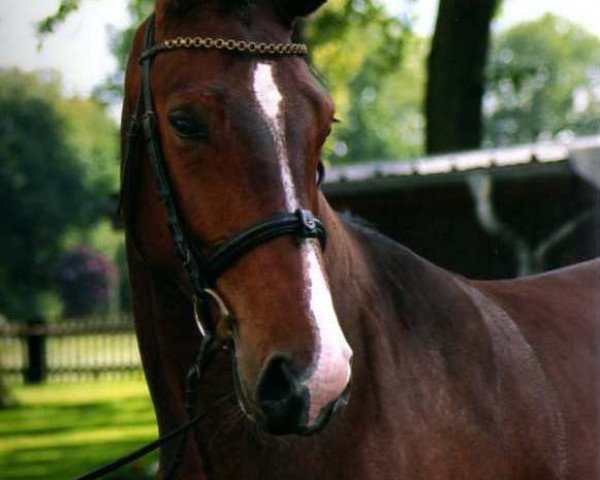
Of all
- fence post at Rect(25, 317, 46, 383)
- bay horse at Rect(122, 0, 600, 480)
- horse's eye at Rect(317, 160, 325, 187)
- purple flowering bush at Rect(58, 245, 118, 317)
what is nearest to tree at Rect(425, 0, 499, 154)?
bay horse at Rect(122, 0, 600, 480)

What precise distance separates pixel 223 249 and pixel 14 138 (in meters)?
37.8

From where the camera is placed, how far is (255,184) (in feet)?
8.97

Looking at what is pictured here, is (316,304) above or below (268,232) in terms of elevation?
below

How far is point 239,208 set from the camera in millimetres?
2742

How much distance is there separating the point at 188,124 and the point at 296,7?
44 cm

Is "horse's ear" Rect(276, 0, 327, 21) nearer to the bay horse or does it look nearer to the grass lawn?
the bay horse

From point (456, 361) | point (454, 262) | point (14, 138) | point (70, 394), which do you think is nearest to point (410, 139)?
point (14, 138)

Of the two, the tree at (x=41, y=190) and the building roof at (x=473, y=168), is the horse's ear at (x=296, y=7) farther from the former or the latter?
the tree at (x=41, y=190)

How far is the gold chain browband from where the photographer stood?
289 centimetres

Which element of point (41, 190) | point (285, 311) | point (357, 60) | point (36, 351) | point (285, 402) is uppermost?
point (41, 190)

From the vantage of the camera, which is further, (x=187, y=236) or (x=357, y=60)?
(x=357, y=60)

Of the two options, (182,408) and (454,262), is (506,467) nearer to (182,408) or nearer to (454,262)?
(182,408)

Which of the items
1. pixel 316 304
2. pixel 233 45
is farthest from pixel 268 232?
pixel 233 45

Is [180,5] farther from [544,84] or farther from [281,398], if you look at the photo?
[544,84]
